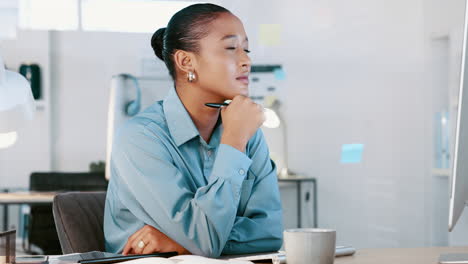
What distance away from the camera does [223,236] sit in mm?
1287

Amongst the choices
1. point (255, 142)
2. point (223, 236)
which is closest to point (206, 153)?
point (255, 142)

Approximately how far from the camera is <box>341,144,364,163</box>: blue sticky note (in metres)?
5.48

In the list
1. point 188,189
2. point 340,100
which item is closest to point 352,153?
point 340,100

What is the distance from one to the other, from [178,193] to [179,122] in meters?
0.20

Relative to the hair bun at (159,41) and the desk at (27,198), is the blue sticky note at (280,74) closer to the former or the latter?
the desk at (27,198)

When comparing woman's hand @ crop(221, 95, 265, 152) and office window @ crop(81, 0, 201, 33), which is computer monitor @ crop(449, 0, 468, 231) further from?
office window @ crop(81, 0, 201, 33)

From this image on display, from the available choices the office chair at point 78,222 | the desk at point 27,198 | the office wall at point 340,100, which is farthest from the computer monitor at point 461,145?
the office wall at point 340,100

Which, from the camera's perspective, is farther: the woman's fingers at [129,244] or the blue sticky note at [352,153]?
the blue sticky note at [352,153]

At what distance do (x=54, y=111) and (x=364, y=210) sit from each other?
8.74 ft

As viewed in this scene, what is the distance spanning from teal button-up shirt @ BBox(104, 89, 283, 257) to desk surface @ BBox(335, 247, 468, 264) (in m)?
0.30

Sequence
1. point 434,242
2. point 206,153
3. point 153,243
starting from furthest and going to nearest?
point 434,242 < point 206,153 < point 153,243

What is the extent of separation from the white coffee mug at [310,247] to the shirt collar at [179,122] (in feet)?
1.89

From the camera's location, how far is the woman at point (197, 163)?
4.21 ft

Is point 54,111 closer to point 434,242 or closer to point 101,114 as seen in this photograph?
point 101,114
